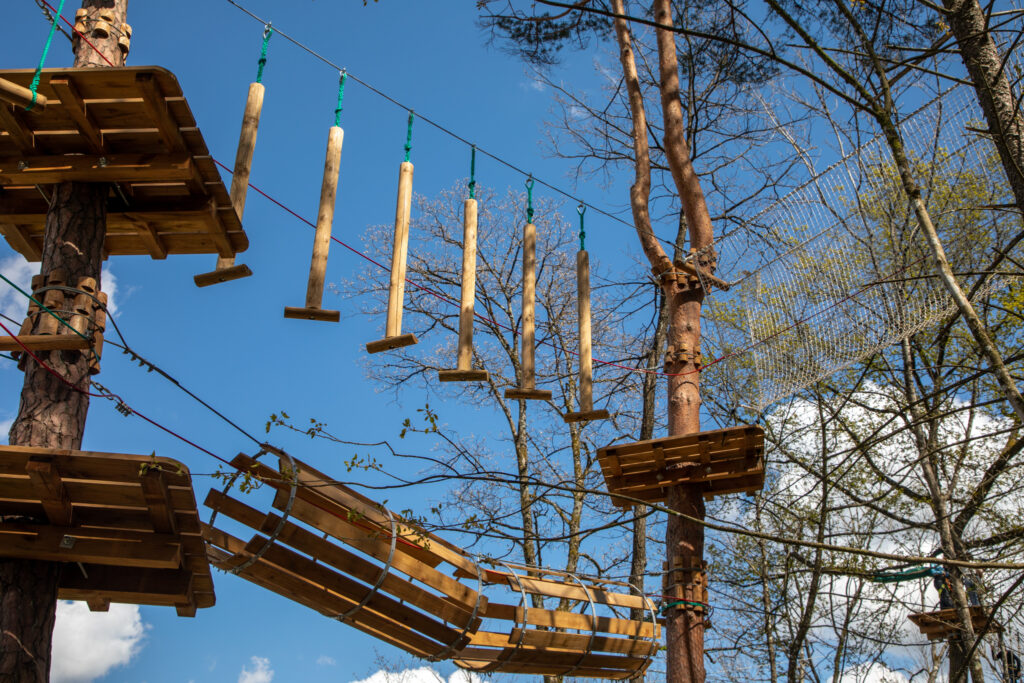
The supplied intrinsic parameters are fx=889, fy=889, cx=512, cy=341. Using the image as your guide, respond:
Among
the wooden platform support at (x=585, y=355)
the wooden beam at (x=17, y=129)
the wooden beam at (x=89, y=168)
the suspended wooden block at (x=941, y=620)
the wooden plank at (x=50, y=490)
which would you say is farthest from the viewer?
the suspended wooden block at (x=941, y=620)

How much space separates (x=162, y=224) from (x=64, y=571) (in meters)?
2.12

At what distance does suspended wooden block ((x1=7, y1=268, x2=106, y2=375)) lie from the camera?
4.80 metres

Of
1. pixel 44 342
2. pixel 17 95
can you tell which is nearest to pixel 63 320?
pixel 44 342

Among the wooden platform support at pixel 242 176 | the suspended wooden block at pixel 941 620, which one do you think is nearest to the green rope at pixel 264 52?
the wooden platform support at pixel 242 176

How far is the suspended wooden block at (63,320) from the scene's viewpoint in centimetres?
480

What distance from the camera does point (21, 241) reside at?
5820mm

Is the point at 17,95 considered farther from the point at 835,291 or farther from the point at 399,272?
the point at 835,291

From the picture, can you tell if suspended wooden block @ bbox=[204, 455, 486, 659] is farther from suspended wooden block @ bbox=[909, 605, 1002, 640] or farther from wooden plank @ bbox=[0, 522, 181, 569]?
suspended wooden block @ bbox=[909, 605, 1002, 640]

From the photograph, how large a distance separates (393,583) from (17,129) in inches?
131

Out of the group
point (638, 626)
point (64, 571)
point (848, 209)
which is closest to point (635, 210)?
point (848, 209)

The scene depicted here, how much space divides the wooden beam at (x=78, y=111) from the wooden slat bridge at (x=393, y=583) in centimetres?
196

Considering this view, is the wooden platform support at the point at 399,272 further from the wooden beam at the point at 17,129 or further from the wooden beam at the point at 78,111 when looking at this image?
the wooden beam at the point at 17,129

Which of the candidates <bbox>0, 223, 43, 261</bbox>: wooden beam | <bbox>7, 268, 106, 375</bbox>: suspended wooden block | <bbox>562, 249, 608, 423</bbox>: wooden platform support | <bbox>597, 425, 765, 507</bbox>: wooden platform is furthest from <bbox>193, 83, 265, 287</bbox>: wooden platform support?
<bbox>597, 425, 765, 507</bbox>: wooden platform

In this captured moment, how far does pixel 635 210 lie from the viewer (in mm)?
8258
